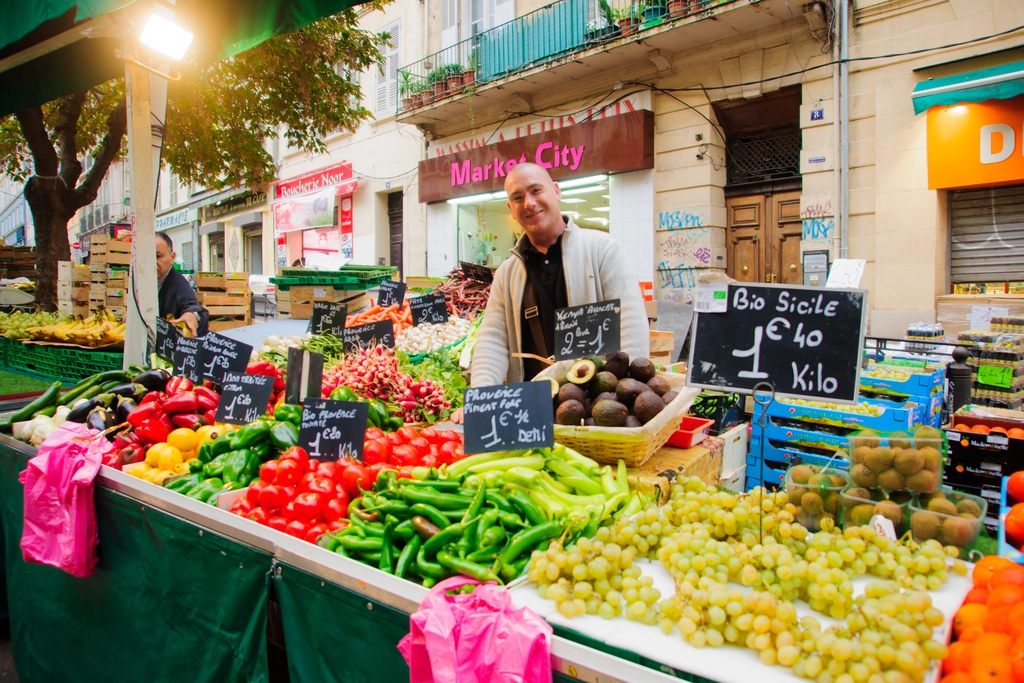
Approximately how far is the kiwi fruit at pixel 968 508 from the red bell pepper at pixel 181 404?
3476 millimetres

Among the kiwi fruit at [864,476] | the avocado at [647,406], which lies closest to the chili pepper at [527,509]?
the avocado at [647,406]

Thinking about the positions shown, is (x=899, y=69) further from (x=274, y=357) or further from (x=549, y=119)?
(x=274, y=357)

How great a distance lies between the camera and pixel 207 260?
26.6 m

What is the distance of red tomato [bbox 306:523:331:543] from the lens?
2.05m

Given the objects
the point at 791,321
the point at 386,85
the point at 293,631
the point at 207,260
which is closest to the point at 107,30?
the point at 293,631

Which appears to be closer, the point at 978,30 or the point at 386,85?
the point at 978,30

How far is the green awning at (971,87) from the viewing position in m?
6.96

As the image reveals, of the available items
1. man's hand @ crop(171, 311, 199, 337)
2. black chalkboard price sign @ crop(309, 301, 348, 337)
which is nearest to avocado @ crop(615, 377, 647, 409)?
black chalkboard price sign @ crop(309, 301, 348, 337)

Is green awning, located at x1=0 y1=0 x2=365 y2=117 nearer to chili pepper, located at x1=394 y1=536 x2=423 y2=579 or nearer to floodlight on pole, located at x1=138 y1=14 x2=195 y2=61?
floodlight on pole, located at x1=138 y1=14 x2=195 y2=61

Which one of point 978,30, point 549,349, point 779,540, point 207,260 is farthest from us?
point 207,260

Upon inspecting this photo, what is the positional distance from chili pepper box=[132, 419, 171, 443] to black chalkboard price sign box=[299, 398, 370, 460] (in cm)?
124

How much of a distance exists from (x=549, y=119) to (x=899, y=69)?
19.6 feet

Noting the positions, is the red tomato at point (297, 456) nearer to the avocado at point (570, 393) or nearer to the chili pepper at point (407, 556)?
the chili pepper at point (407, 556)

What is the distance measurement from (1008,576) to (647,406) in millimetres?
1243
